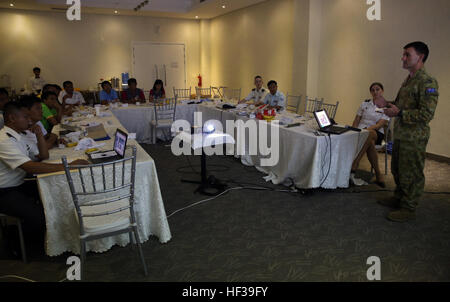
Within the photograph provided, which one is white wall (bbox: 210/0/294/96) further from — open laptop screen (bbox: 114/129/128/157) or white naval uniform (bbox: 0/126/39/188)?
white naval uniform (bbox: 0/126/39/188)

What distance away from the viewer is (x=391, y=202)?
331 centimetres

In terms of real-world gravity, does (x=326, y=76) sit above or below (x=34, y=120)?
above

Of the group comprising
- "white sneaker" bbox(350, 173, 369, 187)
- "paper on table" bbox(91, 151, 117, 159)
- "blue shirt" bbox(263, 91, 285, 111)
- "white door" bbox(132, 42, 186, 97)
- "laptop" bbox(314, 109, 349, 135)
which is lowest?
"white sneaker" bbox(350, 173, 369, 187)

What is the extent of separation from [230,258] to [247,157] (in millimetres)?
2408

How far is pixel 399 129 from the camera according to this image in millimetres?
3010

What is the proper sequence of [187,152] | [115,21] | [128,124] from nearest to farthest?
1. [187,152]
2. [128,124]
3. [115,21]

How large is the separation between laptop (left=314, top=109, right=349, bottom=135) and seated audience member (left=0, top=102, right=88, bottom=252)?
246 cm

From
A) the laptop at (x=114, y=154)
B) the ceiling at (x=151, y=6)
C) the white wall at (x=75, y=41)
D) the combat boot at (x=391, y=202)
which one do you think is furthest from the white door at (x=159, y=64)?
the combat boot at (x=391, y=202)

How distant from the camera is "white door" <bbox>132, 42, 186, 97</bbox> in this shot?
10.2 meters

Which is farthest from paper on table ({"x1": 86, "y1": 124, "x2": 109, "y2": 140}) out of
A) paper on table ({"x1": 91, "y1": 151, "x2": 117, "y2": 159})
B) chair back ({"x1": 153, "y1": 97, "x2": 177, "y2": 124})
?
chair back ({"x1": 153, "y1": 97, "x2": 177, "y2": 124})
